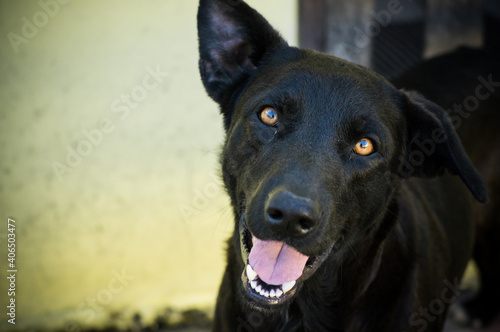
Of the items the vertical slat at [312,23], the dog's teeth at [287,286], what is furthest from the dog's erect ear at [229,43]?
the vertical slat at [312,23]

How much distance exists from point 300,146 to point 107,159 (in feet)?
6.34

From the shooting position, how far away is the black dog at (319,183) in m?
2.22

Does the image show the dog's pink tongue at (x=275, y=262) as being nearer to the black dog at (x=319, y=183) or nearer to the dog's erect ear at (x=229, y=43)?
the black dog at (x=319, y=183)

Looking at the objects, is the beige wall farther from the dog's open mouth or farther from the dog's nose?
the dog's nose

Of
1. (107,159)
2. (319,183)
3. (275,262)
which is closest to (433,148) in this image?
(319,183)

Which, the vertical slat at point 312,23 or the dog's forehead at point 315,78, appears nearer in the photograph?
the dog's forehead at point 315,78

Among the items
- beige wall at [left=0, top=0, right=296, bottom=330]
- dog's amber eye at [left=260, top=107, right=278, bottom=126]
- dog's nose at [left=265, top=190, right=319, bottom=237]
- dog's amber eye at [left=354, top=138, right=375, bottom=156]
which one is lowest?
beige wall at [left=0, top=0, right=296, bottom=330]

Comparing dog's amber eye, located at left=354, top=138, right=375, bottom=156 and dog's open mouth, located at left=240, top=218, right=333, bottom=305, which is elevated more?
dog's amber eye, located at left=354, top=138, right=375, bottom=156

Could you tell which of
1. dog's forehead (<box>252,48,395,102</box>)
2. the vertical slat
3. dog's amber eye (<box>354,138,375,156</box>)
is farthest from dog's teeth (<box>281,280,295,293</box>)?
the vertical slat

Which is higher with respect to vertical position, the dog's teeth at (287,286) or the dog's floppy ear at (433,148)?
the dog's floppy ear at (433,148)

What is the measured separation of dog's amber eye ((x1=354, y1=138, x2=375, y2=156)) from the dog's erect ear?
0.66 meters

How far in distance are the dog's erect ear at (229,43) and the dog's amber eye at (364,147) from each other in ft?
2.17

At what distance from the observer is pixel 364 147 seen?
2391 mm

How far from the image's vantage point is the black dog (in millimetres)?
2217
